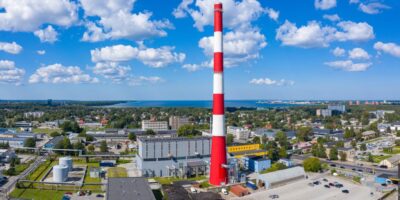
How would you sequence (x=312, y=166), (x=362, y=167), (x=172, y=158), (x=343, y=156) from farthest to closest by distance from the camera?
(x=343, y=156), (x=362, y=167), (x=312, y=166), (x=172, y=158)

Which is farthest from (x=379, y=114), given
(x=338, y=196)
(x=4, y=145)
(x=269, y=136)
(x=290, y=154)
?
(x=4, y=145)

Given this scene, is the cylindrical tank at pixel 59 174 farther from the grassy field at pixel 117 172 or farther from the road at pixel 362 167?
the road at pixel 362 167

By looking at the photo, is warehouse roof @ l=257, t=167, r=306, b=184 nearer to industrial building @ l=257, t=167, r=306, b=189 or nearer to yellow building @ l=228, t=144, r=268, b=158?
industrial building @ l=257, t=167, r=306, b=189

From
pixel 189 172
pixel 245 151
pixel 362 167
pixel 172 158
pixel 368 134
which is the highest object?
pixel 172 158

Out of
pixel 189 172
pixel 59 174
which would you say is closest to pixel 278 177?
pixel 189 172

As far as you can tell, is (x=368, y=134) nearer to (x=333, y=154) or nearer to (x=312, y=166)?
(x=333, y=154)
